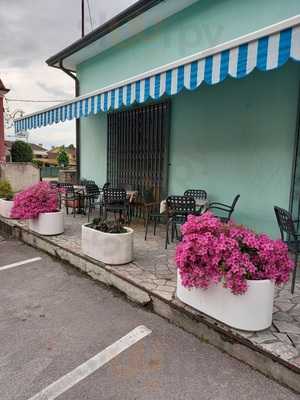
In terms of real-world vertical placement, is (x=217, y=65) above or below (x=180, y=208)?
above

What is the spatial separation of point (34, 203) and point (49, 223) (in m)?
0.58

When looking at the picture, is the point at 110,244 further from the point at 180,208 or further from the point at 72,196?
the point at 72,196

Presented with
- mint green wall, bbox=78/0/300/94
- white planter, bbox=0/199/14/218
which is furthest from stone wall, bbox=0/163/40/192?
mint green wall, bbox=78/0/300/94

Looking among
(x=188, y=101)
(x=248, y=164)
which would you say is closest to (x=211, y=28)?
(x=188, y=101)

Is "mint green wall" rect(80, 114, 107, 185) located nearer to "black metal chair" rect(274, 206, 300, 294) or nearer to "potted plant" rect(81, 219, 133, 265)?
"potted plant" rect(81, 219, 133, 265)

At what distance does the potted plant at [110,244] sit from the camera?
14.6ft

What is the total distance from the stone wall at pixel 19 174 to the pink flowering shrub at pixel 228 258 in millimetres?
16659

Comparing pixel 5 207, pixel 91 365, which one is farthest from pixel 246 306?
pixel 5 207

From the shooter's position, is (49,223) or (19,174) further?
(19,174)

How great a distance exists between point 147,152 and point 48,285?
487 cm

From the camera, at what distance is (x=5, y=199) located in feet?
27.0

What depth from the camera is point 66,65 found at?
10586 millimetres

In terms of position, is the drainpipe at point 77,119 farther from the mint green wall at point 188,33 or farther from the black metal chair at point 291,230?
the black metal chair at point 291,230

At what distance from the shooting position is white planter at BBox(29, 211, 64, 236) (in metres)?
6.11
